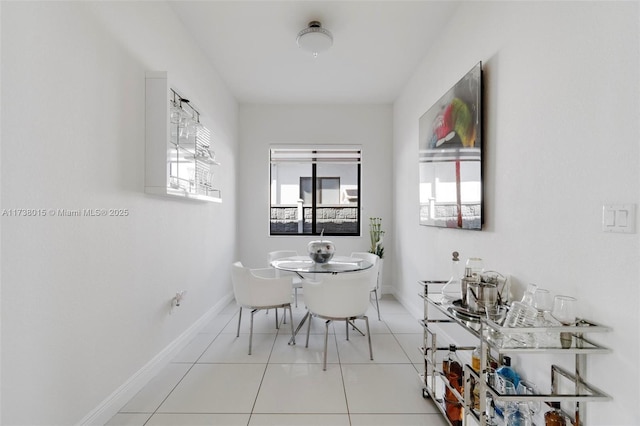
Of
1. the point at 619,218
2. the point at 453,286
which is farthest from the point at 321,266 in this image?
the point at 619,218

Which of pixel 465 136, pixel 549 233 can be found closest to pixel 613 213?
pixel 549 233

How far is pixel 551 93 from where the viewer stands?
157cm

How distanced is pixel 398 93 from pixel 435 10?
5.93ft

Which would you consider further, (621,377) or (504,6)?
(504,6)

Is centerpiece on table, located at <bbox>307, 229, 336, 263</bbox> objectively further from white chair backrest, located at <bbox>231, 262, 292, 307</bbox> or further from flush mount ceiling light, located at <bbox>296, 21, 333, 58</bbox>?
flush mount ceiling light, located at <bbox>296, 21, 333, 58</bbox>

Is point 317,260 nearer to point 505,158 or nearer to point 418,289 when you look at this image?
point 418,289

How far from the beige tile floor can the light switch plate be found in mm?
1419

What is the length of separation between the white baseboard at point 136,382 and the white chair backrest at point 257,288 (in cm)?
65

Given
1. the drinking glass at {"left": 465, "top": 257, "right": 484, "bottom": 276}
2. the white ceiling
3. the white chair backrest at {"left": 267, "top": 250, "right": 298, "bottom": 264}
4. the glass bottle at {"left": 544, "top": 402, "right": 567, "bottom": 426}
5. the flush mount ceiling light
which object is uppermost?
the white ceiling

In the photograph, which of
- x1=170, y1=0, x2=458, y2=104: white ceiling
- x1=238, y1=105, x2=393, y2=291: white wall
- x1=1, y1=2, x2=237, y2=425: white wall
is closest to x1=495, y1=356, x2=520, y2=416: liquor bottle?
x1=1, y1=2, x2=237, y2=425: white wall

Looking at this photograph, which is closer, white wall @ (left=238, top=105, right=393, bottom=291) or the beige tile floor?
the beige tile floor

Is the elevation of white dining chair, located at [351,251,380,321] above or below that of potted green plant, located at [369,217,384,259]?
below

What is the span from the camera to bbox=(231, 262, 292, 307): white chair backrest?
8.98ft

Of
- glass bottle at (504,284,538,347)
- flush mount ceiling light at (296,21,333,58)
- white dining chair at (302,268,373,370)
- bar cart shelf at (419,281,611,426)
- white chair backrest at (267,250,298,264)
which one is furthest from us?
white chair backrest at (267,250,298,264)
